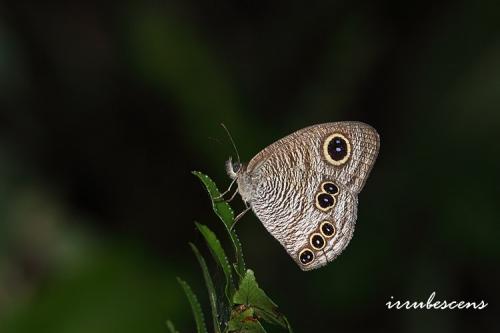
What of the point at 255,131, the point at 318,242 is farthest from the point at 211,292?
the point at 255,131

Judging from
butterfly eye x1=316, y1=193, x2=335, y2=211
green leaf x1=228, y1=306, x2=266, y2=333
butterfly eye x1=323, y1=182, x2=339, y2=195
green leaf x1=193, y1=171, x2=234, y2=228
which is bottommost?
green leaf x1=228, y1=306, x2=266, y2=333

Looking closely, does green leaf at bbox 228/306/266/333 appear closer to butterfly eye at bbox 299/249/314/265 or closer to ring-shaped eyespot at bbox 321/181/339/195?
butterfly eye at bbox 299/249/314/265

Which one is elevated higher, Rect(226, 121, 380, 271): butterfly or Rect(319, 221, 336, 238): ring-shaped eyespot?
Rect(226, 121, 380, 271): butterfly

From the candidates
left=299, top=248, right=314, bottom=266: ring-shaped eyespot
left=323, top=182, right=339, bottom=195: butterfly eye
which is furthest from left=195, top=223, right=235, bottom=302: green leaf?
left=323, top=182, right=339, bottom=195: butterfly eye

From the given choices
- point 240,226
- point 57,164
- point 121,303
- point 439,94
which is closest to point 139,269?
point 121,303

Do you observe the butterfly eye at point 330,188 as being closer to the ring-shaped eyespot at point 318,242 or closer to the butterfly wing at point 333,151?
the butterfly wing at point 333,151

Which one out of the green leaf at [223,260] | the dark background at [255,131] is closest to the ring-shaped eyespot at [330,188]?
the green leaf at [223,260]

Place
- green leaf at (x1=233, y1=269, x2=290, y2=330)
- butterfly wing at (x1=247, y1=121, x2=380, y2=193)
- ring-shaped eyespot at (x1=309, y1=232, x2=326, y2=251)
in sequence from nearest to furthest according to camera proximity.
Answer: green leaf at (x1=233, y1=269, x2=290, y2=330) → ring-shaped eyespot at (x1=309, y1=232, x2=326, y2=251) → butterfly wing at (x1=247, y1=121, x2=380, y2=193)

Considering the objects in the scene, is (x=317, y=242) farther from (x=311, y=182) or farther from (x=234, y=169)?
(x=234, y=169)
